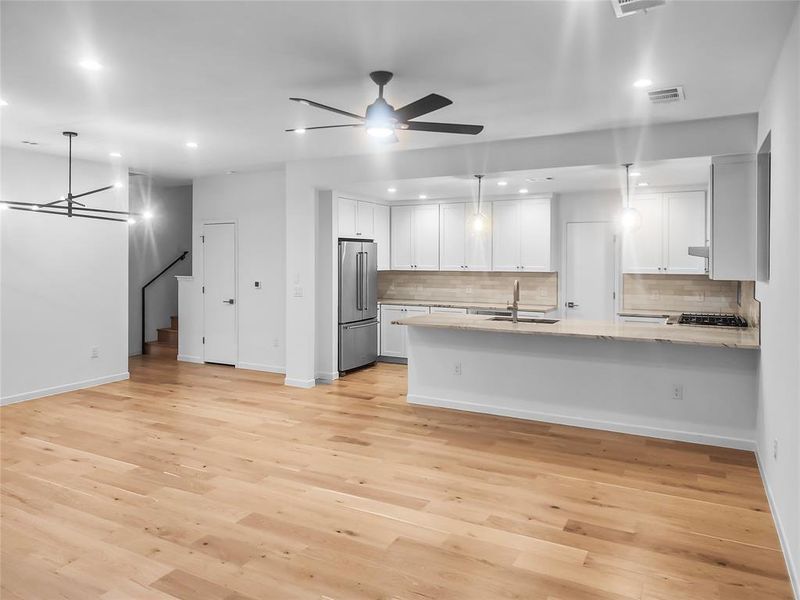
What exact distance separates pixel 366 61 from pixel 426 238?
201 inches

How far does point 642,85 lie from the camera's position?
372 centimetres

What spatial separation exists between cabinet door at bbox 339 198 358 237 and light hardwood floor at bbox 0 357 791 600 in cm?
277

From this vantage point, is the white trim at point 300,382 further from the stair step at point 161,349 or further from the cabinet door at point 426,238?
the stair step at point 161,349

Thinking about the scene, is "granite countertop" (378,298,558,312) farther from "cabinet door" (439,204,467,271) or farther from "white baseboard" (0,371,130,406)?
"white baseboard" (0,371,130,406)

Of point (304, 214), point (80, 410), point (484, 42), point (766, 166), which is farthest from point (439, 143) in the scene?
point (80, 410)

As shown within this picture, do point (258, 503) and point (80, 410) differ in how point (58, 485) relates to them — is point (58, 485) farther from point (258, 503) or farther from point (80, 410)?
point (80, 410)

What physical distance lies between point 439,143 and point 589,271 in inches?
127

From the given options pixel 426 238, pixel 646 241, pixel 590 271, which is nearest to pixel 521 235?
pixel 590 271

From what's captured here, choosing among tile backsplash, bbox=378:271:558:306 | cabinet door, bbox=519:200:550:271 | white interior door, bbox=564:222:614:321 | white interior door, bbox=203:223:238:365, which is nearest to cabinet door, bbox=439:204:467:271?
tile backsplash, bbox=378:271:558:306

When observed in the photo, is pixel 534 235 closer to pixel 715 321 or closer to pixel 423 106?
Answer: pixel 715 321

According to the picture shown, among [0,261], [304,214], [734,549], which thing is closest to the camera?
[734,549]

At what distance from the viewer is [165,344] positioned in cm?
895

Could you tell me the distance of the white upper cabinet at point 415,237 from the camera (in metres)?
8.34

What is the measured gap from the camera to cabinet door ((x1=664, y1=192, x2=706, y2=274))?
22.4 feet
